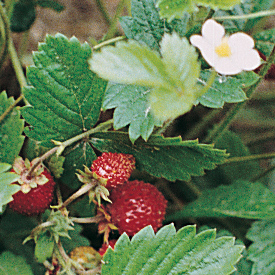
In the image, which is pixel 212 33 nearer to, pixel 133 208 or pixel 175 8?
pixel 175 8

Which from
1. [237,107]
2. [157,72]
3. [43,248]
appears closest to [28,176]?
[43,248]

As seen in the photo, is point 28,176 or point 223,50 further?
point 28,176

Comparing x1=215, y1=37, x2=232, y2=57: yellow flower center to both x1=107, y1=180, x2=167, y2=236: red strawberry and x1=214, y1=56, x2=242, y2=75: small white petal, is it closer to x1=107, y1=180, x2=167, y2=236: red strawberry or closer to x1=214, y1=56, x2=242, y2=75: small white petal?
x1=214, y1=56, x2=242, y2=75: small white petal

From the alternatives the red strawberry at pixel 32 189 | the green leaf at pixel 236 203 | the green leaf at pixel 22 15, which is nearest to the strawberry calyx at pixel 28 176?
the red strawberry at pixel 32 189

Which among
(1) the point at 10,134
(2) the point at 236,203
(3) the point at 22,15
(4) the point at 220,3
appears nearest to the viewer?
(4) the point at 220,3

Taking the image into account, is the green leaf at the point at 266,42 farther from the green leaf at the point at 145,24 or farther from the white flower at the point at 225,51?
the white flower at the point at 225,51

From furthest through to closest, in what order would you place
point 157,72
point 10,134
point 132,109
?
point 10,134 → point 132,109 → point 157,72
